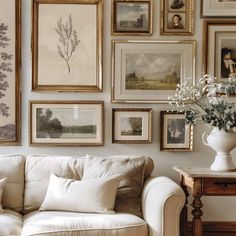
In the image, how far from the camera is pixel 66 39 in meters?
3.79

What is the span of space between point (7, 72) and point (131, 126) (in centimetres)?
108

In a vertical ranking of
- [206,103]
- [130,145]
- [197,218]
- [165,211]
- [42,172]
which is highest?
[206,103]

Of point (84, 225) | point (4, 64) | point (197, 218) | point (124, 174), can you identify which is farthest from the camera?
point (4, 64)

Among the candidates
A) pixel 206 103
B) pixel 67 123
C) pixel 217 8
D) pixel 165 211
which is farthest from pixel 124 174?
pixel 217 8

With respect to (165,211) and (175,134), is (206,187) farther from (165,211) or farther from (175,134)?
(175,134)

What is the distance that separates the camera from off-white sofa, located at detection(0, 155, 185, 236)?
2.78m

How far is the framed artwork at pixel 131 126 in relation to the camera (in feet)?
12.5

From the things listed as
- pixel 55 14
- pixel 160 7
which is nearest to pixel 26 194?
pixel 55 14

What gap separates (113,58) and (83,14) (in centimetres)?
43

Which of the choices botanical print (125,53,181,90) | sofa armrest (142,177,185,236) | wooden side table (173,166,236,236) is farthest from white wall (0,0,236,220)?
sofa armrest (142,177,185,236)

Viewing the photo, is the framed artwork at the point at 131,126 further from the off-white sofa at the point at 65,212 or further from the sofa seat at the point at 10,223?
the sofa seat at the point at 10,223

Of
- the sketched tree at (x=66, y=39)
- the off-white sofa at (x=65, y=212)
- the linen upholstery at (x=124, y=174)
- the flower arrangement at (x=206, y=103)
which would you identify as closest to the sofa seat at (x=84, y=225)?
the off-white sofa at (x=65, y=212)

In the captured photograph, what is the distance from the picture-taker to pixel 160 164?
3.84m

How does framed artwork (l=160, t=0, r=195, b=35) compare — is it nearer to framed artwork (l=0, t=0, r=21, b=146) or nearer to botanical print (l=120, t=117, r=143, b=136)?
botanical print (l=120, t=117, r=143, b=136)
